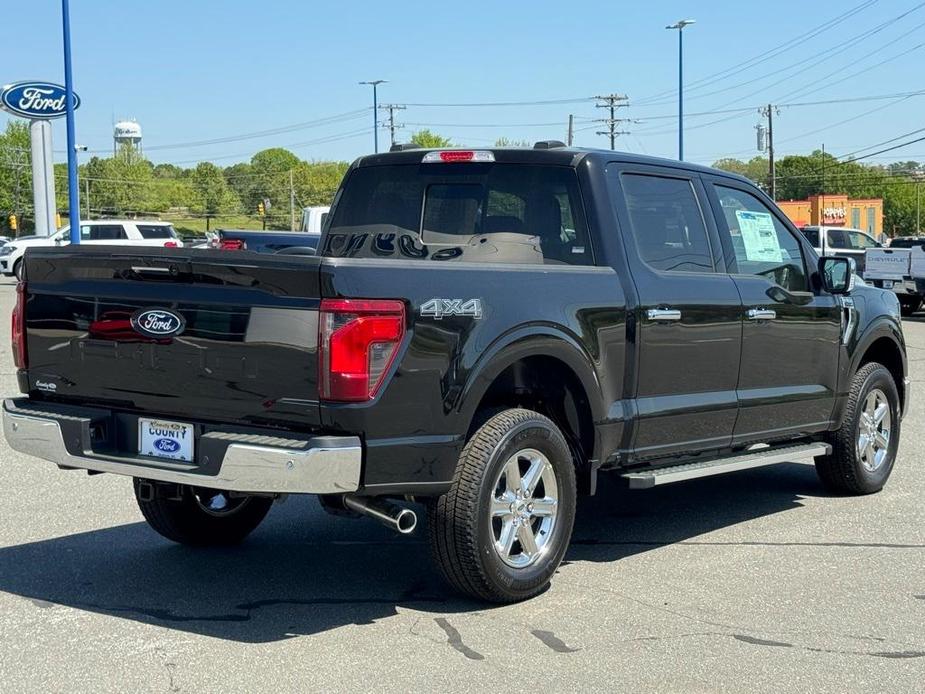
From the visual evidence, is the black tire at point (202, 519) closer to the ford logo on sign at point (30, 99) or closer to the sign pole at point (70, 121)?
the sign pole at point (70, 121)

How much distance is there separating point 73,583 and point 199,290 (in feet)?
5.51

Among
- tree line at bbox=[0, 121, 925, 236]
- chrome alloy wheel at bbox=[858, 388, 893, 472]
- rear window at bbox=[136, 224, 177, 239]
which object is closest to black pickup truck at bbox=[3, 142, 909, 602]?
chrome alloy wheel at bbox=[858, 388, 893, 472]

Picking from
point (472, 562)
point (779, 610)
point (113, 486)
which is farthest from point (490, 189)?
point (113, 486)

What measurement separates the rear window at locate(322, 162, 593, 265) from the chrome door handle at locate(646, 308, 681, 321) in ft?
1.30

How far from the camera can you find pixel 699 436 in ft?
21.6

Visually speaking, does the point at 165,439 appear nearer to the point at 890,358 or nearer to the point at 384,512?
the point at 384,512

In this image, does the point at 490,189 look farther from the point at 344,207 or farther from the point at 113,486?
the point at 113,486

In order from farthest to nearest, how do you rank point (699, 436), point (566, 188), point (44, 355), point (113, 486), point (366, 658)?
1. point (113, 486)
2. point (699, 436)
3. point (566, 188)
4. point (44, 355)
5. point (366, 658)

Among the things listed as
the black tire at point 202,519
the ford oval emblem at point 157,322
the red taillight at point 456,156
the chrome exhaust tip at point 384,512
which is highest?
the red taillight at point 456,156

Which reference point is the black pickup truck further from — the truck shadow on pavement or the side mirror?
the truck shadow on pavement

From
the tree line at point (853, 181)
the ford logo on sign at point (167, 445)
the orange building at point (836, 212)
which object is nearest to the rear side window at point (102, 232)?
the ford logo on sign at point (167, 445)

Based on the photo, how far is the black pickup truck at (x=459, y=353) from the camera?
188 inches

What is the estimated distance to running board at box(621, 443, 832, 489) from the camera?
6.07 metres

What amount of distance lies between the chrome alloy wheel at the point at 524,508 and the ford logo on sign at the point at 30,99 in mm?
44510
